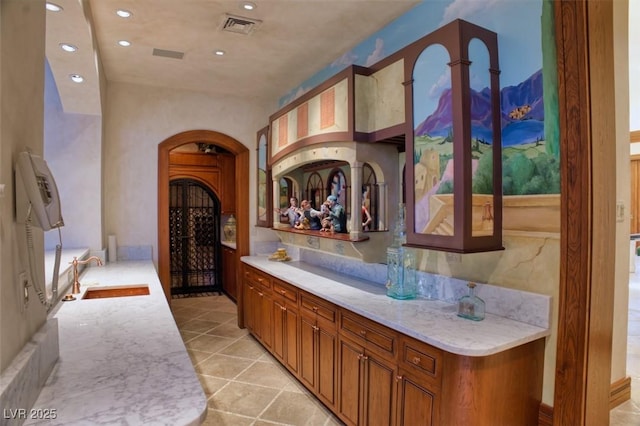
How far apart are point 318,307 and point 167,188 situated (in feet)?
9.31

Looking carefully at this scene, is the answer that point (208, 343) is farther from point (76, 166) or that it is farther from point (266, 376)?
point (76, 166)

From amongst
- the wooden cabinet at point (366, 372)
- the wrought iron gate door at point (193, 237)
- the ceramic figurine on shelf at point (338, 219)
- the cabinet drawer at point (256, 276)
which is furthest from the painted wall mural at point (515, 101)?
the wrought iron gate door at point (193, 237)

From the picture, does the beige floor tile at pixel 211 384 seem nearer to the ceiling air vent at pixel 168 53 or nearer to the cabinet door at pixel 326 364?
the cabinet door at pixel 326 364

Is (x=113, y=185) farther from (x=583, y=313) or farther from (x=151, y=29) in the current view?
(x=583, y=313)

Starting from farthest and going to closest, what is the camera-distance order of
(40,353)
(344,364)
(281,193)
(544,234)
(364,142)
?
(281,193), (364,142), (344,364), (544,234), (40,353)

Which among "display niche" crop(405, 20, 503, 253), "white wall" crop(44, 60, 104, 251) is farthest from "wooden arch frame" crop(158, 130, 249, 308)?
"display niche" crop(405, 20, 503, 253)

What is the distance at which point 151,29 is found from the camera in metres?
3.23

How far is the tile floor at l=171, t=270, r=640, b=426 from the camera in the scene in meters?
2.86

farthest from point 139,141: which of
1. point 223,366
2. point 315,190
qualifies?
point 223,366

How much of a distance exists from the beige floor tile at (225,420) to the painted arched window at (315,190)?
6.84 ft

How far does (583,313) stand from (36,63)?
2.57 meters

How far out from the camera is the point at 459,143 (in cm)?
210

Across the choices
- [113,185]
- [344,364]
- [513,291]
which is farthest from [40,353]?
[113,185]

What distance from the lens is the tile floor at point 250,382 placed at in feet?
9.37
